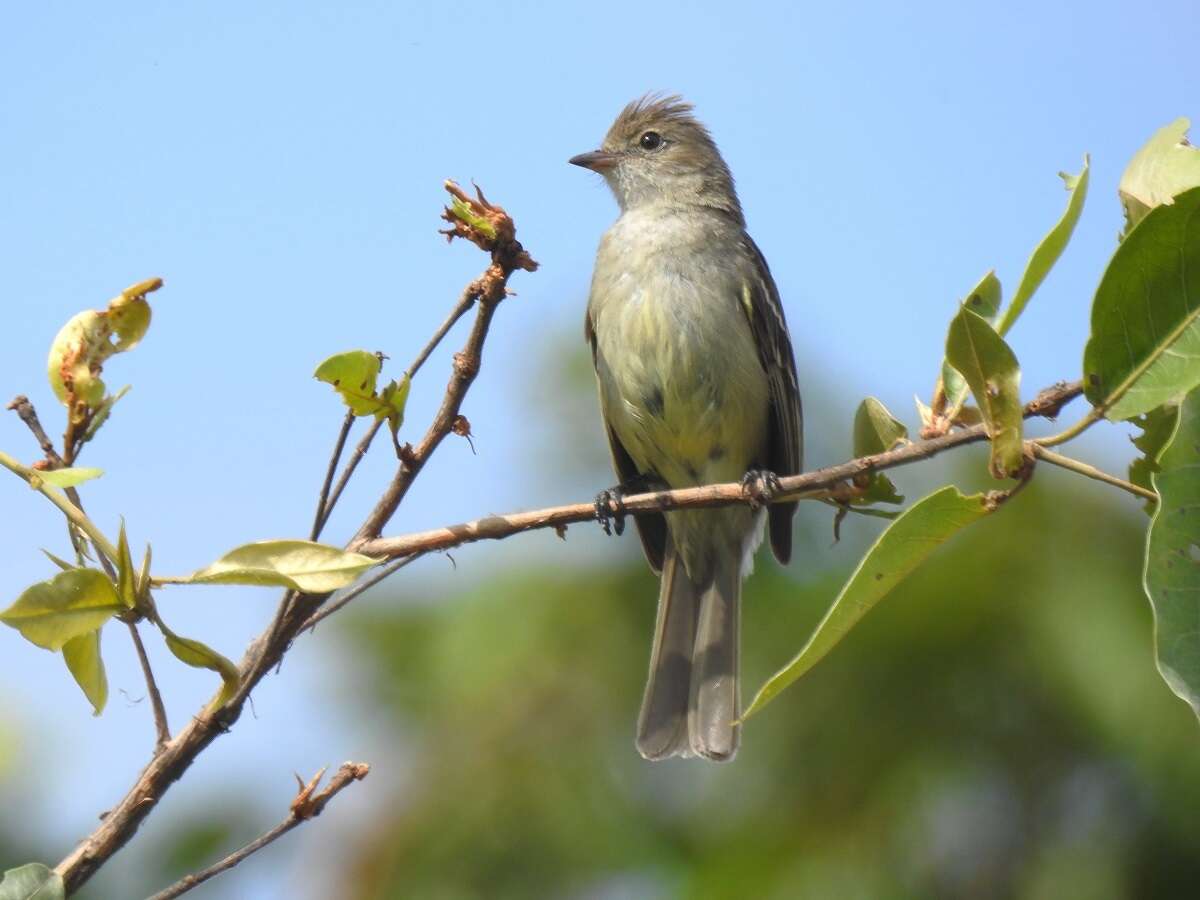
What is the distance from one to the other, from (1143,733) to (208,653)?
4402 mm

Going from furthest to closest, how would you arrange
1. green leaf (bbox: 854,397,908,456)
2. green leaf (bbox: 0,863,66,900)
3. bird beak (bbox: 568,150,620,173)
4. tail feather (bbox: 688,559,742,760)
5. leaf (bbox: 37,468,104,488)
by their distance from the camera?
bird beak (bbox: 568,150,620,173) < tail feather (bbox: 688,559,742,760) < green leaf (bbox: 854,397,908,456) < leaf (bbox: 37,468,104,488) < green leaf (bbox: 0,863,66,900)

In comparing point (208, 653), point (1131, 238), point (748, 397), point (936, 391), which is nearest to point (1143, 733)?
point (748, 397)

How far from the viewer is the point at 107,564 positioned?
165cm

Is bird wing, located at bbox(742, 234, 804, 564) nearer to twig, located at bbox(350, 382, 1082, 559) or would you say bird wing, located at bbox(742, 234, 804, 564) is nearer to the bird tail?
the bird tail

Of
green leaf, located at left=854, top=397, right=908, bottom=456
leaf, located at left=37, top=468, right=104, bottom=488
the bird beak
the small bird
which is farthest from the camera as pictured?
the bird beak

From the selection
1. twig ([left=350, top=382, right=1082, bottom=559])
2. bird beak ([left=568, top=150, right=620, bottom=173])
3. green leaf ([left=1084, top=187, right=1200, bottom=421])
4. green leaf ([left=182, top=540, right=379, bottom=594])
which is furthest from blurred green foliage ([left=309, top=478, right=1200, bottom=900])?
green leaf ([left=182, top=540, right=379, bottom=594])

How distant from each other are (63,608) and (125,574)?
0.08m

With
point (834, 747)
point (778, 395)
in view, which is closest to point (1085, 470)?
point (778, 395)

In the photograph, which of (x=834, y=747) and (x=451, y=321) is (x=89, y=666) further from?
(x=834, y=747)

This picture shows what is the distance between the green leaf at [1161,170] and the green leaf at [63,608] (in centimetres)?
144

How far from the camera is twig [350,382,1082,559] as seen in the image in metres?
1.76

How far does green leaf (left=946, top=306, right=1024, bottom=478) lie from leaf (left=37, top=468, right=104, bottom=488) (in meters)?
1.11

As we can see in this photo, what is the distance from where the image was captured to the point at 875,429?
242 cm

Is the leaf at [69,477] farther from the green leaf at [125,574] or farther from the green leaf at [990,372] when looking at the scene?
the green leaf at [990,372]
